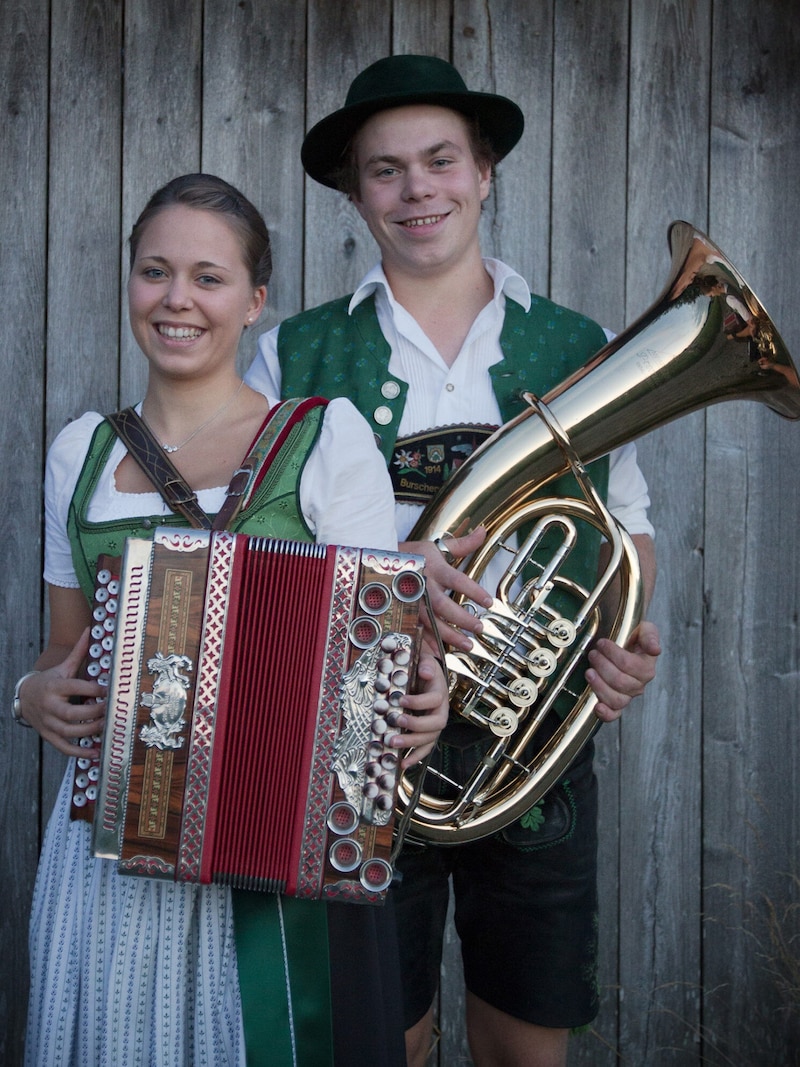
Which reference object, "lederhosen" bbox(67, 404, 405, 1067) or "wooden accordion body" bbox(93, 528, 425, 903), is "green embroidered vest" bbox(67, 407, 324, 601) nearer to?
"lederhosen" bbox(67, 404, 405, 1067)

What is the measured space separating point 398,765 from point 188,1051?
0.48m

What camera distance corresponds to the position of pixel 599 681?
6.23ft

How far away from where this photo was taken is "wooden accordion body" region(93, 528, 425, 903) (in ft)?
4.52

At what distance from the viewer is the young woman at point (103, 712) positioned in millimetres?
1469

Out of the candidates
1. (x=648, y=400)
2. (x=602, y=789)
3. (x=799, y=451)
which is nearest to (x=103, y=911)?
(x=648, y=400)

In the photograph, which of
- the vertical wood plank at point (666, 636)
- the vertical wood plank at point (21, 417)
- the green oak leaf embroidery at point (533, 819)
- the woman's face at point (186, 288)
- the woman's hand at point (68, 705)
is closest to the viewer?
the woman's hand at point (68, 705)

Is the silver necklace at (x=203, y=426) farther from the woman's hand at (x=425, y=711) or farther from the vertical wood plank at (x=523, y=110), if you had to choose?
the vertical wood plank at (x=523, y=110)

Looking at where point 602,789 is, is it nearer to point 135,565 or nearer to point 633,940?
point 633,940

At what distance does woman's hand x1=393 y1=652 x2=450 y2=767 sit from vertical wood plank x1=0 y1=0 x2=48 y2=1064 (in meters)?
1.39

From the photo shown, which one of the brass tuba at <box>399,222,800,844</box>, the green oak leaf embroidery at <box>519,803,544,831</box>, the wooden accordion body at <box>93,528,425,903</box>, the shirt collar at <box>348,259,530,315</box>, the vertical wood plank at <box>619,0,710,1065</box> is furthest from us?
the vertical wood plank at <box>619,0,710,1065</box>

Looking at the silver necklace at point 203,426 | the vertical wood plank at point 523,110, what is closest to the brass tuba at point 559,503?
the silver necklace at point 203,426

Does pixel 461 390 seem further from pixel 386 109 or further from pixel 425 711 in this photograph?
pixel 425 711

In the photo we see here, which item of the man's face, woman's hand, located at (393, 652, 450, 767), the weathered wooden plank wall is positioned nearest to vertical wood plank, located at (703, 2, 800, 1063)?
the weathered wooden plank wall

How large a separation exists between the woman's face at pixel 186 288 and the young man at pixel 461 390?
39 cm
